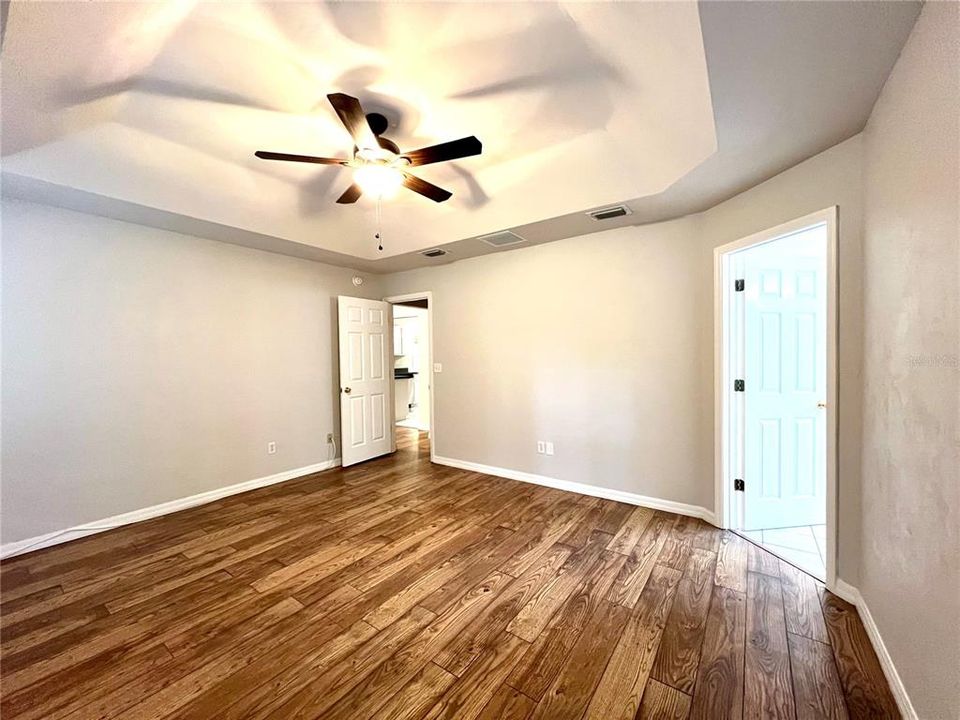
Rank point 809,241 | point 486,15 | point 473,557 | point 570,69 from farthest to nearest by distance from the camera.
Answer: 1. point 809,241
2. point 473,557
3. point 570,69
4. point 486,15

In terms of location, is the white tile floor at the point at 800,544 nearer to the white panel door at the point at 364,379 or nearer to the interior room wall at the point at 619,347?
the interior room wall at the point at 619,347

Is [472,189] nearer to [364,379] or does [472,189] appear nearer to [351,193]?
[351,193]

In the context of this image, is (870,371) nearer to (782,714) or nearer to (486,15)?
(782,714)

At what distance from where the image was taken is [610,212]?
9.36ft

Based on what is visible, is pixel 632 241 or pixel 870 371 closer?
pixel 870 371

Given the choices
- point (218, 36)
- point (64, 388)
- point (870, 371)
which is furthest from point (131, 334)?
point (870, 371)

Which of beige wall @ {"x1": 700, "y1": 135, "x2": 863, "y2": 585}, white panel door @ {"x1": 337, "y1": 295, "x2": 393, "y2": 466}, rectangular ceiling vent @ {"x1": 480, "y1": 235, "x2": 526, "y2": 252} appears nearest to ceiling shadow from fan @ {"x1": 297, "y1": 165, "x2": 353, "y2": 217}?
white panel door @ {"x1": 337, "y1": 295, "x2": 393, "y2": 466}

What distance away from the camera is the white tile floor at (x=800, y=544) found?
7.13 feet

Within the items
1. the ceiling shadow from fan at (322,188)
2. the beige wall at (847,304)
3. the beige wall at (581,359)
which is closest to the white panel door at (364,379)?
the beige wall at (581,359)

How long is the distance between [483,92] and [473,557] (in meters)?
2.90

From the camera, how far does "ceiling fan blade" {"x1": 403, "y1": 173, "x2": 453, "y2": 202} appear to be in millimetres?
2369

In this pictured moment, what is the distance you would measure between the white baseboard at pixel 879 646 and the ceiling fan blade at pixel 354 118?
3.21m

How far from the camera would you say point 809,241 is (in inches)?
102

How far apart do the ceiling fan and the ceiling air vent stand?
3.94 feet
